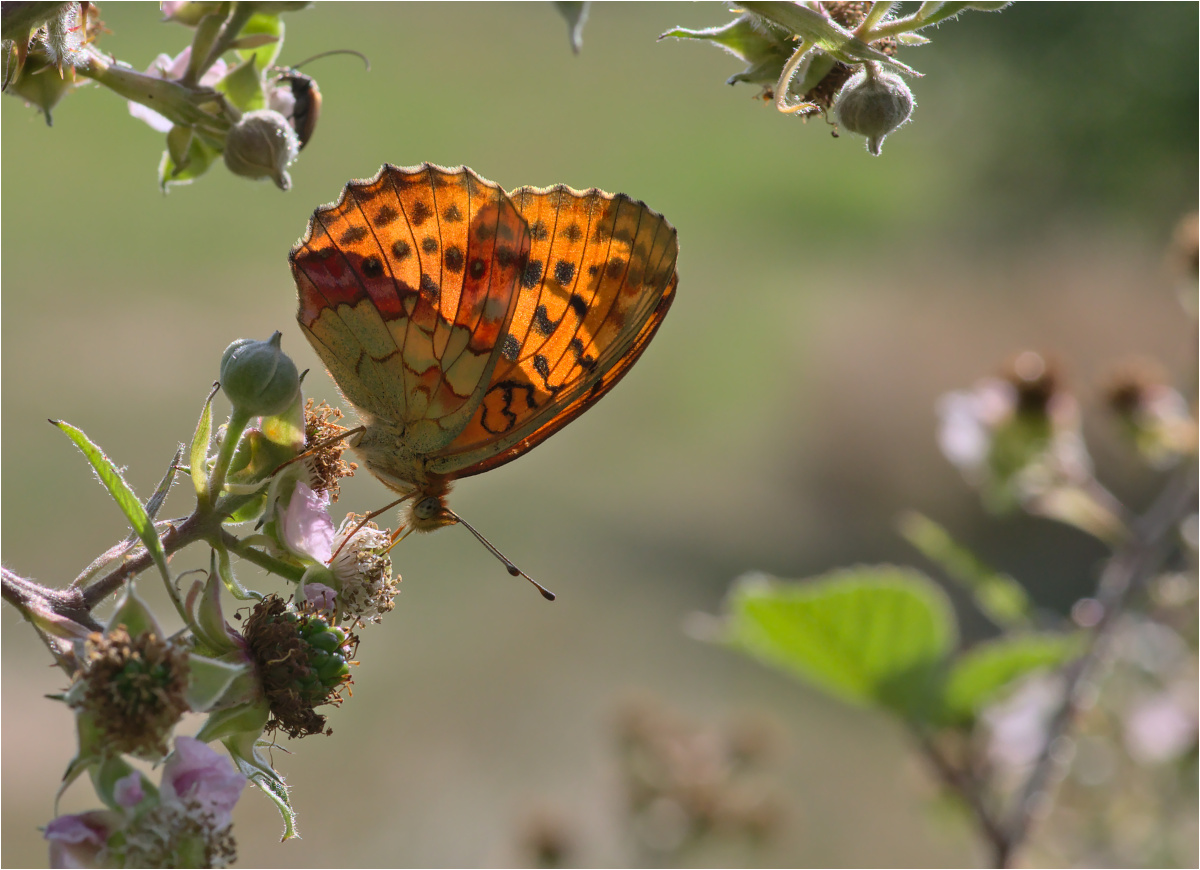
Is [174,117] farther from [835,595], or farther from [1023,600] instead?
[1023,600]

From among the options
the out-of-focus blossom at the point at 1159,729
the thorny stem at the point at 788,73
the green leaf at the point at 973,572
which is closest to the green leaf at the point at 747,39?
the thorny stem at the point at 788,73

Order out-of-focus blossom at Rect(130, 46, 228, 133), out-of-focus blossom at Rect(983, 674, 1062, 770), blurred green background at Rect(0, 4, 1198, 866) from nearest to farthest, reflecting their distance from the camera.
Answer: out-of-focus blossom at Rect(130, 46, 228, 133) → out-of-focus blossom at Rect(983, 674, 1062, 770) → blurred green background at Rect(0, 4, 1198, 866)

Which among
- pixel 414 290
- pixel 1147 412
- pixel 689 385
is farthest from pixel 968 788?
pixel 689 385

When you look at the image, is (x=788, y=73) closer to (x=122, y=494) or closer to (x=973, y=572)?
(x=122, y=494)

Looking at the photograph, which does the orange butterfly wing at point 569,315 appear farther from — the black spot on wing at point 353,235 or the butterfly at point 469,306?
the black spot on wing at point 353,235

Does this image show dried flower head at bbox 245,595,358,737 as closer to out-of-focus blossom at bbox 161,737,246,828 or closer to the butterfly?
out-of-focus blossom at bbox 161,737,246,828

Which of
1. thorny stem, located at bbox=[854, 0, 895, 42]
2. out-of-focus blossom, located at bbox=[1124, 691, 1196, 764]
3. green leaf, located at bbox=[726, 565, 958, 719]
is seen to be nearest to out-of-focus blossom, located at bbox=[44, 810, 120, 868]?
thorny stem, located at bbox=[854, 0, 895, 42]

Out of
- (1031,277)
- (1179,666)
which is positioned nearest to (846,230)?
(1031,277)
